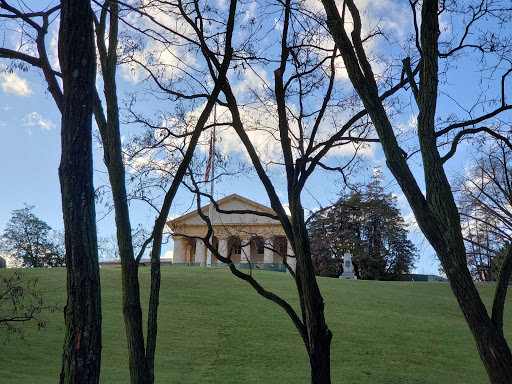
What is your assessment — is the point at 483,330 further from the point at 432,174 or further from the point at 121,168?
the point at 121,168

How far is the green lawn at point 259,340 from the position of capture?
42.9ft

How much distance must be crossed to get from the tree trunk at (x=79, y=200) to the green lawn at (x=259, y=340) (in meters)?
8.85

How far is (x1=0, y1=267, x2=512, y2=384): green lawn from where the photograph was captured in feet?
42.9

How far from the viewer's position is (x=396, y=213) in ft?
125

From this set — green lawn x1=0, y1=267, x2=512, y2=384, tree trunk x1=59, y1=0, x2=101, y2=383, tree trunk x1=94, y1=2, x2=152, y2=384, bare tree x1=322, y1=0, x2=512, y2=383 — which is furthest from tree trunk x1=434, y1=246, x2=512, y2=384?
green lawn x1=0, y1=267, x2=512, y2=384

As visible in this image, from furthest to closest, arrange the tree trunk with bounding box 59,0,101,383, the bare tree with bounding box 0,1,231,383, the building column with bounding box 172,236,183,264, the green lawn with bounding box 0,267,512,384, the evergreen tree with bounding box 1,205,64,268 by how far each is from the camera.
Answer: the building column with bounding box 172,236,183,264 → the evergreen tree with bounding box 1,205,64,268 → the green lawn with bounding box 0,267,512,384 → the bare tree with bounding box 0,1,231,383 → the tree trunk with bounding box 59,0,101,383

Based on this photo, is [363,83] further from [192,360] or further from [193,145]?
[192,360]

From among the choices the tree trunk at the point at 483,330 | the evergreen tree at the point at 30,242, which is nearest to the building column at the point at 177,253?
the evergreen tree at the point at 30,242

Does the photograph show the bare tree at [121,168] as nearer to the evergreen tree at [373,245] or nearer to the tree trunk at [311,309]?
the tree trunk at [311,309]

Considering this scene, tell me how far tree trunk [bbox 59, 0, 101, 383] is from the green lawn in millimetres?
8846

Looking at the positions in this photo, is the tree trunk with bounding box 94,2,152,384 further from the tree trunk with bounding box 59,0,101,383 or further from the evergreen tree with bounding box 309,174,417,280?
the evergreen tree with bounding box 309,174,417,280

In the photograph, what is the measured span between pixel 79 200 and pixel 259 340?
1306 centimetres

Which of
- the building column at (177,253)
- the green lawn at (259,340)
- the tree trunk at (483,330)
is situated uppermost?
the building column at (177,253)

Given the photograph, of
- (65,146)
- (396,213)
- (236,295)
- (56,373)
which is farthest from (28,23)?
(396,213)
